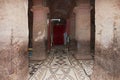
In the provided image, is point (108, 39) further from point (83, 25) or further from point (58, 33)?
point (58, 33)

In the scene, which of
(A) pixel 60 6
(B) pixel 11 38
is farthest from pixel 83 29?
(A) pixel 60 6

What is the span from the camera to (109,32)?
12.8 feet

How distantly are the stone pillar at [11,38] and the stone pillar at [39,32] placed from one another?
151 inches

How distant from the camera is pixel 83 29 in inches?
315

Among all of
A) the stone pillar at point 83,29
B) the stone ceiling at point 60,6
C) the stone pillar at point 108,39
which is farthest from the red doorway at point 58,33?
the stone pillar at point 108,39

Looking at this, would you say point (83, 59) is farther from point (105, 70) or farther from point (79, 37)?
point (105, 70)

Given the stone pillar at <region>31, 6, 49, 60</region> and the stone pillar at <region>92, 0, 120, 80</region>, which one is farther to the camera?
the stone pillar at <region>31, 6, 49, 60</region>

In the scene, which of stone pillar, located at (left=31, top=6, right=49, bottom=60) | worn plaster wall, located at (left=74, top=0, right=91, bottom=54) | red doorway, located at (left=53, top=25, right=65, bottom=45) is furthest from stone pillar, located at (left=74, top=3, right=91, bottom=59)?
red doorway, located at (left=53, top=25, right=65, bottom=45)

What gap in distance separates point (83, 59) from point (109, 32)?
4216 millimetres

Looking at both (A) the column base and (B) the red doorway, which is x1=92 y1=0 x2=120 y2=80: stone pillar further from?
(B) the red doorway

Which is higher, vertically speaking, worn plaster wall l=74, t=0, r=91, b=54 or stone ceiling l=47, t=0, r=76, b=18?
stone ceiling l=47, t=0, r=76, b=18

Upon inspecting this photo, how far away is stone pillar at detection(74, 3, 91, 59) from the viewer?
7916mm

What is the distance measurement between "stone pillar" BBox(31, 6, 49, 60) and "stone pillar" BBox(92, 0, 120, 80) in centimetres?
408

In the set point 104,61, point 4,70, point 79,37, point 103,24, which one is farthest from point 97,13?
point 79,37
